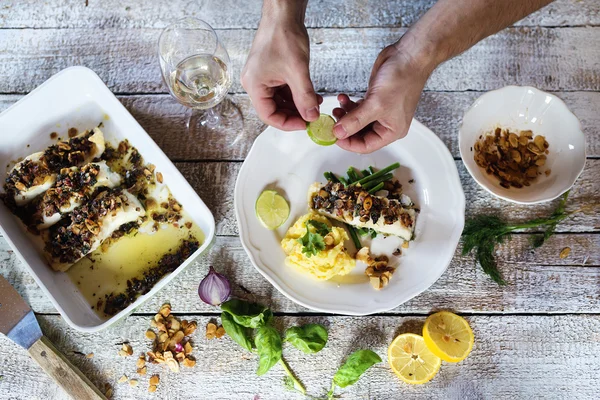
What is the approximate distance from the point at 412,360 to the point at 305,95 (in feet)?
4.12

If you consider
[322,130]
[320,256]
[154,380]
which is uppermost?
[322,130]

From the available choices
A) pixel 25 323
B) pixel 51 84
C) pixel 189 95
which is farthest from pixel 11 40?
pixel 25 323

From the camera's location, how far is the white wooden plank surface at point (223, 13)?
267cm

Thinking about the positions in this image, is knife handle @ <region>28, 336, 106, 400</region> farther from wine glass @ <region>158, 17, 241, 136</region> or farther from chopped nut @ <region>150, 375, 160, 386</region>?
wine glass @ <region>158, 17, 241, 136</region>

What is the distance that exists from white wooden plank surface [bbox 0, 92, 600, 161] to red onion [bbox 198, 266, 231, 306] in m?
0.61

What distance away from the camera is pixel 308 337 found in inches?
86.0

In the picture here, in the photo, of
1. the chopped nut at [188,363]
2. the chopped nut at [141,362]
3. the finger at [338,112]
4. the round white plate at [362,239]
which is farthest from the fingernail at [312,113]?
the chopped nut at [141,362]

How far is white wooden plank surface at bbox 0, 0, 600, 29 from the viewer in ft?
8.75

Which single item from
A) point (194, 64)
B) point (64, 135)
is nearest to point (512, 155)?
point (194, 64)

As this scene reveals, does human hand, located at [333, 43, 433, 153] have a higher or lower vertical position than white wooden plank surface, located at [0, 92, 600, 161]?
higher

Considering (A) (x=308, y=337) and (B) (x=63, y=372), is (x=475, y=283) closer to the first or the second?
(A) (x=308, y=337)

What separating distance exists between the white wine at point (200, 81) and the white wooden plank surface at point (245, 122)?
11.2 inches

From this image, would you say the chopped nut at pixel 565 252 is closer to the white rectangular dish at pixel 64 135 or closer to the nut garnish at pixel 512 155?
the nut garnish at pixel 512 155

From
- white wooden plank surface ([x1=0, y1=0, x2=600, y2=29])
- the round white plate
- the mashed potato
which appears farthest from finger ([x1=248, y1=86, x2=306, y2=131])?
white wooden plank surface ([x1=0, y1=0, x2=600, y2=29])
